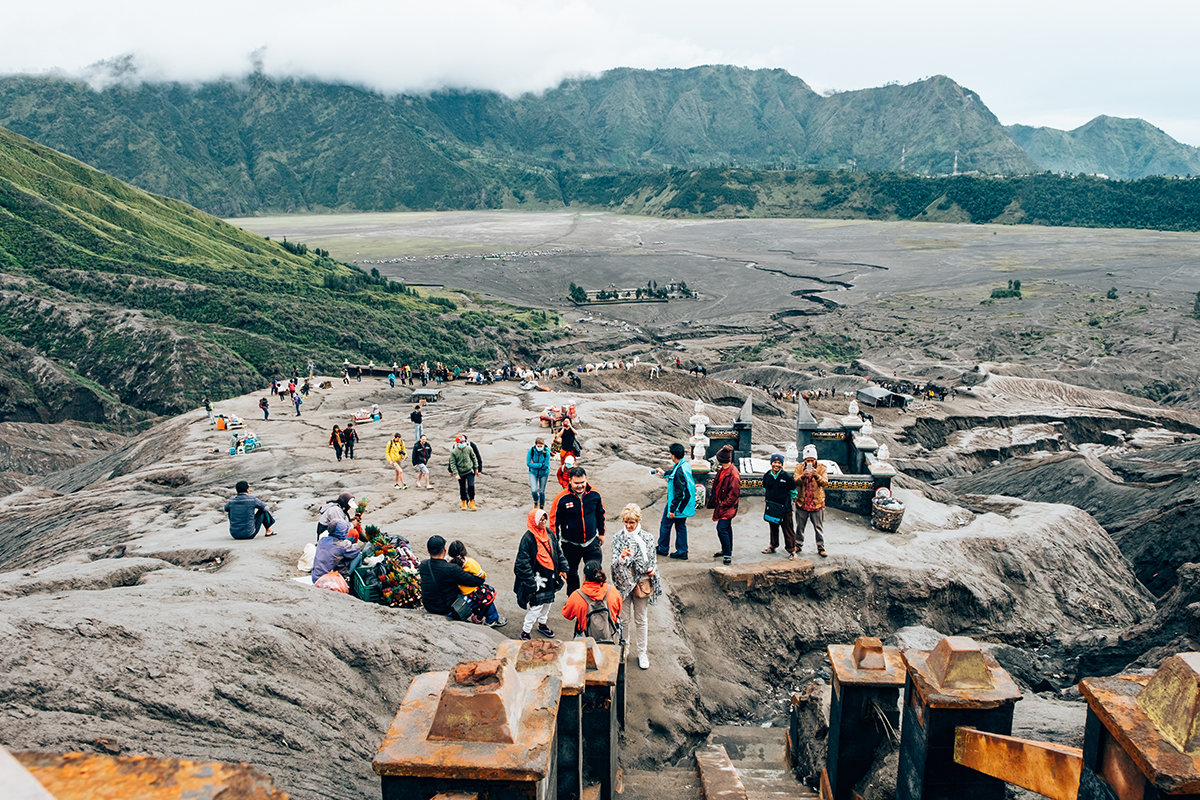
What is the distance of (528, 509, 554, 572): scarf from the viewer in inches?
257

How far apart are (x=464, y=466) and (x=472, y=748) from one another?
871cm

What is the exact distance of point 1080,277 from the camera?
68.1 meters

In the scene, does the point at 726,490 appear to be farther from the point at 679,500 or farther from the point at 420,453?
the point at 420,453

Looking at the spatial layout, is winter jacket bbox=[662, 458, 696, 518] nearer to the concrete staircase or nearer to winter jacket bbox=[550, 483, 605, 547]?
winter jacket bbox=[550, 483, 605, 547]

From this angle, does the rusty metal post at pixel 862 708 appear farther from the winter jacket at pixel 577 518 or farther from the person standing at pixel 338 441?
the person standing at pixel 338 441

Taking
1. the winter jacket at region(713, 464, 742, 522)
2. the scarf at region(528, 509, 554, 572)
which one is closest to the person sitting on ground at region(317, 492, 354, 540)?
the scarf at region(528, 509, 554, 572)

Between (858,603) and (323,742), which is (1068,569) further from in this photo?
(323,742)

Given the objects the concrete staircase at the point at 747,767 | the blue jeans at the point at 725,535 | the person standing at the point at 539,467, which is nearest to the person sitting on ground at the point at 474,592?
the concrete staircase at the point at 747,767

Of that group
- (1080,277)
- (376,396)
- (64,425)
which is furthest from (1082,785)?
(1080,277)

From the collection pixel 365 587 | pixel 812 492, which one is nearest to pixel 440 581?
pixel 365 587

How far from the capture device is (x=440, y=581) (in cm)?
670

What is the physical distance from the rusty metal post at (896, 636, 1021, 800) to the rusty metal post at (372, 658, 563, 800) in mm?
2094

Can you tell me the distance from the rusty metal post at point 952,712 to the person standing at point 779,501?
15.9 ft

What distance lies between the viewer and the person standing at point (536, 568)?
6.61 meters
